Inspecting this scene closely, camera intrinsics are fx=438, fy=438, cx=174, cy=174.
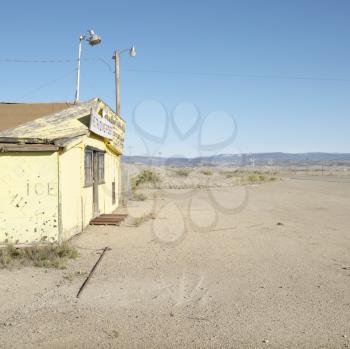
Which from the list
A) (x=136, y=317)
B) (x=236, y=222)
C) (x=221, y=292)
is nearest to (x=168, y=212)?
(x=236, y=222)

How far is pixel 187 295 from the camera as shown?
6484 millimetres

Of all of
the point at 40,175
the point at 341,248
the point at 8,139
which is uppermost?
the point at 8,139

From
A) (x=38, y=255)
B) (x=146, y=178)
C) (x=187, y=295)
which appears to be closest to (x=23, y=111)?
(x=38, y=255)

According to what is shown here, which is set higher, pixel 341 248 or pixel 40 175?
pixel 40 175

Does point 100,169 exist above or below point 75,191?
above

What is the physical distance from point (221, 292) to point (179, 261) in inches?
82.6

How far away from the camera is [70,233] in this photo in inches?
405

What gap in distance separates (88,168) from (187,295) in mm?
6750

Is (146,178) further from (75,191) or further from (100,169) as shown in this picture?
(75,191)

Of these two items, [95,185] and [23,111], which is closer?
[95,185]

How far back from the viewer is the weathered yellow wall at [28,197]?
30.0 feet

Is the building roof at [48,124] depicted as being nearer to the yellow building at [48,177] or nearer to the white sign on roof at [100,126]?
the yellow building at [48,177]

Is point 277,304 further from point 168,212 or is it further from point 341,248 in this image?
point 168,212

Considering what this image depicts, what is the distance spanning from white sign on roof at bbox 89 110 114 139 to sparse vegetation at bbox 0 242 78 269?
381 centimetres
